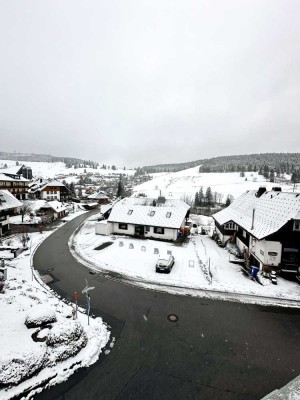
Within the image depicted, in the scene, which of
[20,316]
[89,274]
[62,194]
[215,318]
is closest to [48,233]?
[89,274]

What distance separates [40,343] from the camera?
1127 cm

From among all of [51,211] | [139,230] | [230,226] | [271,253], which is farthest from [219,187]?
[271,253]

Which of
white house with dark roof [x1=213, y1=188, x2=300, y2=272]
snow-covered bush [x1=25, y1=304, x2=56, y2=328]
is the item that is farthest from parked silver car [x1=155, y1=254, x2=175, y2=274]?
snow-covered bush [x1=25, y1=304, x2=56, y2=328]

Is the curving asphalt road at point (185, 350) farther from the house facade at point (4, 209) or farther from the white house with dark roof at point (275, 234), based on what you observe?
the house facade at point (4, 209)

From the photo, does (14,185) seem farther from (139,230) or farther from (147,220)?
(147,220)

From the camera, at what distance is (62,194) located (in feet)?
278

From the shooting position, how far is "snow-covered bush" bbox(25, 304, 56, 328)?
1237cm

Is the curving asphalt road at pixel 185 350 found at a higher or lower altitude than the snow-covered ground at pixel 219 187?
lower

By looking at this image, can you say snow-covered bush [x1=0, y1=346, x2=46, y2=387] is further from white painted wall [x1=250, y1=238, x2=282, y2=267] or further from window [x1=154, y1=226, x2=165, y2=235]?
window [x1=154, y1=226, x2=165, y2=235]

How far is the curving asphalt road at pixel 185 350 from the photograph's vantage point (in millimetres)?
9461

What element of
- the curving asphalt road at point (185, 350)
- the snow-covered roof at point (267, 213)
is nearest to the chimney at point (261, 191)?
the snow-covered roof at point (267, 213)

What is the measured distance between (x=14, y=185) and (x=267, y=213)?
2894 inches

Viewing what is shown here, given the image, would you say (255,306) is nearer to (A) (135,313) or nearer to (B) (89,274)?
(A) (135,313)

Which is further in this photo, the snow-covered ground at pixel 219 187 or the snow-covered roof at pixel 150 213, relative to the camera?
the snow-covered ground at pixel 219 187
